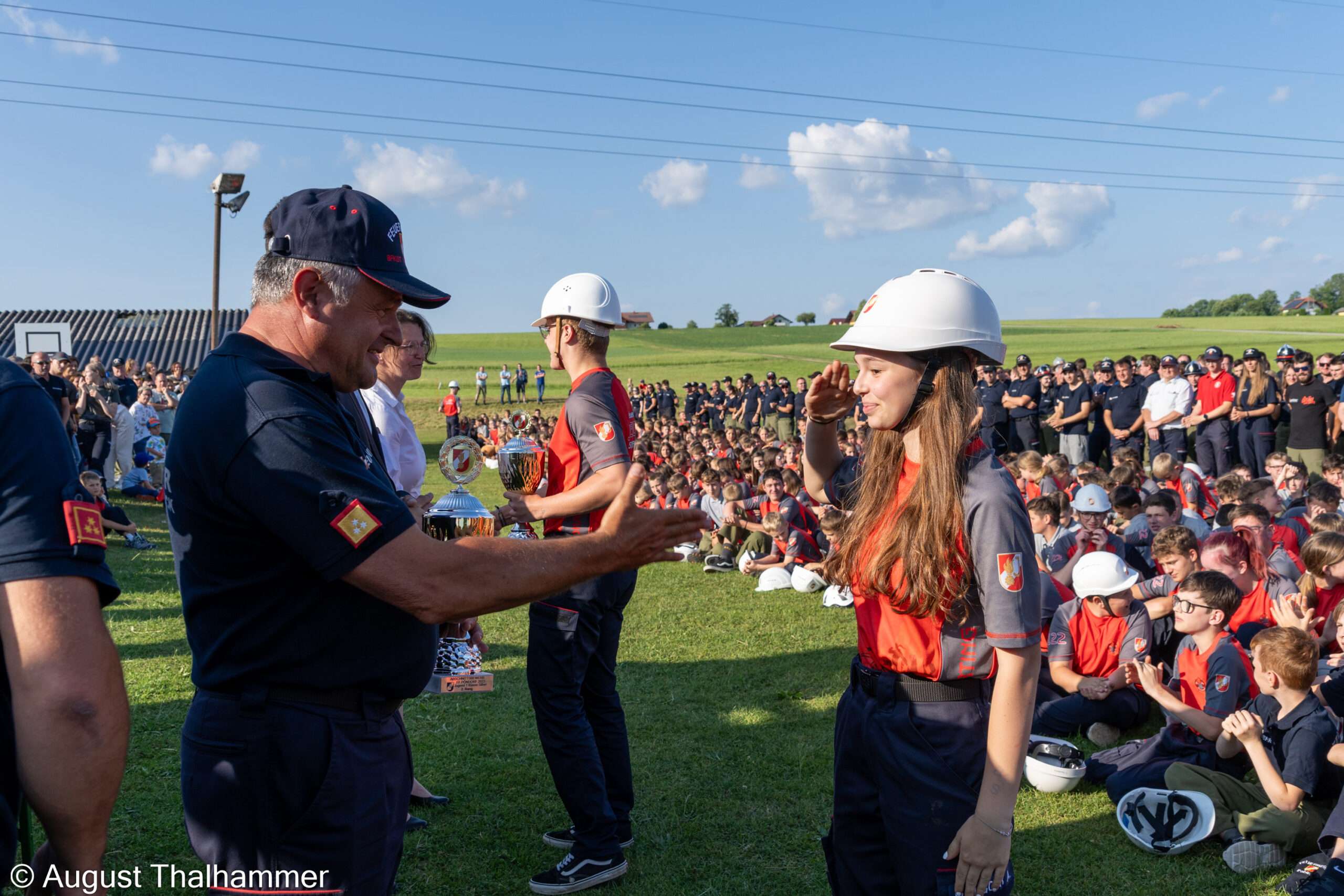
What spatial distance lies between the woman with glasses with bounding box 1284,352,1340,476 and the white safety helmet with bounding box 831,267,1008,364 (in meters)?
14.6

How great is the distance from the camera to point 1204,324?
7219cm

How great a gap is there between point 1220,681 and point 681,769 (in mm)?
3150

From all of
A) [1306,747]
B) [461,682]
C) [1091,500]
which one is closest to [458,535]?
[461,682]

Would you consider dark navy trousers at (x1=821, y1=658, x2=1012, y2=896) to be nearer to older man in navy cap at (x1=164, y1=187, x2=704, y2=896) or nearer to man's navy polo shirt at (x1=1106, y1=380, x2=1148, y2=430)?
older man in navy cap at (x1=164, y1=187, x2=704, y2=896)

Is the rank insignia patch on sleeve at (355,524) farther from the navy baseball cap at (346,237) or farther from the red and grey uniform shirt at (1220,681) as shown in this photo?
the red and grey uniform shirt at (1220,681)

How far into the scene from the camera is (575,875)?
4.29m

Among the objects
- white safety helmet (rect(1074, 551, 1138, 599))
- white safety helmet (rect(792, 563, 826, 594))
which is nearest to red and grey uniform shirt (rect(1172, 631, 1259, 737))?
white safety helmet (rect(1074, 551, 1138, 599))

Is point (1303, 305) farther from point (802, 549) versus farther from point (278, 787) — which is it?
point (278, 787)

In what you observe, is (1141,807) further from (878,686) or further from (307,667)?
(307,667)

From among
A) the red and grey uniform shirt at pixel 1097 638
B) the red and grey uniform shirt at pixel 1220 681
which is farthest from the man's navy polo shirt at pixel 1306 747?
the red and grey uniform shirt at pixel 1097 638

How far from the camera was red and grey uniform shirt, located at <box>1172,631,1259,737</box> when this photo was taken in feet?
17.0

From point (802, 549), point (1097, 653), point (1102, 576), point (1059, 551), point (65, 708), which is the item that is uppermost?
point (65, 708)

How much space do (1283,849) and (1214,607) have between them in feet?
4.59

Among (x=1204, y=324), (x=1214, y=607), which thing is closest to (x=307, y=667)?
(x=1214, y=607)
